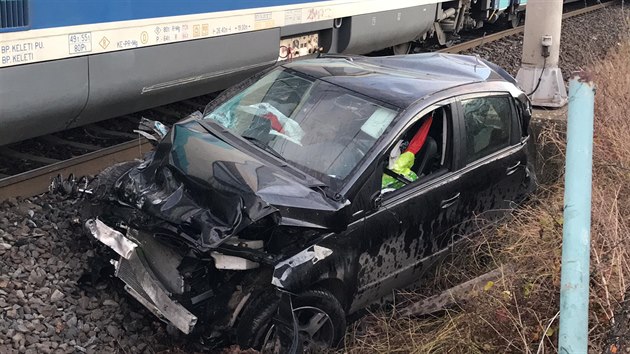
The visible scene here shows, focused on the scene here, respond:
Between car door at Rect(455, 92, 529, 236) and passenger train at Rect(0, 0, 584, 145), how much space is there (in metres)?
2.88

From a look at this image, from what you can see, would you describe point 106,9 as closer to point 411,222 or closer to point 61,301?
point 61,301

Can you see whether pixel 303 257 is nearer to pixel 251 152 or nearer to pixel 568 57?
pixel 251 152

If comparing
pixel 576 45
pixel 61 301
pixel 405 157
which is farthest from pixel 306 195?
pixel 576 45

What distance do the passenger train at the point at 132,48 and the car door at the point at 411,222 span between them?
2741 mm

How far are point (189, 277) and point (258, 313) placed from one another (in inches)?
15.6

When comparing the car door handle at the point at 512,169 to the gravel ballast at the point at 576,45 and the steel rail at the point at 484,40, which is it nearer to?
the gravel ballast at the point at 576,45

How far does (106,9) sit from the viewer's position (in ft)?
19.3

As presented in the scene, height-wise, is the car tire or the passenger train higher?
the passenger train

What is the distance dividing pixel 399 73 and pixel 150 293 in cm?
237

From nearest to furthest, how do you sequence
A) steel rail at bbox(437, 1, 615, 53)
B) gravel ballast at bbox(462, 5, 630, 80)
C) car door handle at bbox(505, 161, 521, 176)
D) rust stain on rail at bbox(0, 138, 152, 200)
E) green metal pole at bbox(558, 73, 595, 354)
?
green metal pole at bbox(558, 73, 595, 354)
car door handle at bbox(505, 161, 521, 176)
rust stain on rail at bbox(0, 138, 152, 200)
gravel ballast at bbox(462, 5, 630, 80)
steel rail at bbox(437, 1, 615, 53)

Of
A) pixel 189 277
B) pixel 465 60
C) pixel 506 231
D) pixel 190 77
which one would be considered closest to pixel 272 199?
pixel 189 277

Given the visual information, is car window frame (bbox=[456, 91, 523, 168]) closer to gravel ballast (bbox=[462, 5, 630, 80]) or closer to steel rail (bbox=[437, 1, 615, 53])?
gravel ballast (bbox=[462, 5, 630, 80])

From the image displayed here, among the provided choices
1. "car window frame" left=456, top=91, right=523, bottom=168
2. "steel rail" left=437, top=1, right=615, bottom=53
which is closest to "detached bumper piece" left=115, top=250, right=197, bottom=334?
"car window frame" left=456, top=91, right=523, bottom=168

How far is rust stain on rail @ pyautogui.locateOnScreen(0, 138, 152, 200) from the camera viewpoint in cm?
570
